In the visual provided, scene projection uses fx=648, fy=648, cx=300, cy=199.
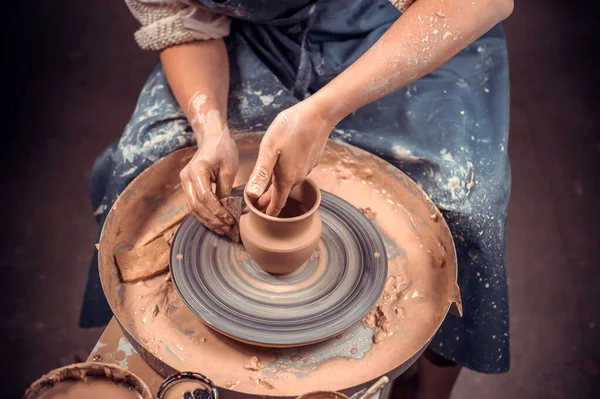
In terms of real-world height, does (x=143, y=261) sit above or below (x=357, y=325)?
above

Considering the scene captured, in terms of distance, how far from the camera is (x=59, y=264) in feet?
9.62

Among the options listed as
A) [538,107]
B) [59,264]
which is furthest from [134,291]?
[538,107]

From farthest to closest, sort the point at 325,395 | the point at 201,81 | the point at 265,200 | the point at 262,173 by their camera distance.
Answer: the point at 201,81
the point at 265,200
the point at 262,173
the point at 325,395

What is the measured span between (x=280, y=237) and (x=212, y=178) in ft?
1.00

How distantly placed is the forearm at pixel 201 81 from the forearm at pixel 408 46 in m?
0.40

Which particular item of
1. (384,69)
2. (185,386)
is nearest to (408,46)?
(384,69)

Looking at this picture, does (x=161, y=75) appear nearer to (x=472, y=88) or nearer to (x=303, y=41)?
(x=303, y=41)

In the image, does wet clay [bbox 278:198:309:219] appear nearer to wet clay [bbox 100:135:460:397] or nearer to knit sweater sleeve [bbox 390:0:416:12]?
wet clay [bbox 100:135:460:397]

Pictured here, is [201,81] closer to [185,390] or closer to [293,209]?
[293,209]

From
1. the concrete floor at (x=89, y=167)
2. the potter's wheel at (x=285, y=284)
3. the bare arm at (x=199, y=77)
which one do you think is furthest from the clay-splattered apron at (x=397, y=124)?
the concrete floor at (x=89, y=167)

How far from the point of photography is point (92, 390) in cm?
137

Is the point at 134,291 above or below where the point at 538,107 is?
above

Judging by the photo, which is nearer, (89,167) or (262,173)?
(262,173)

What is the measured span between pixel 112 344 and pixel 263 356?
38 centimetres
